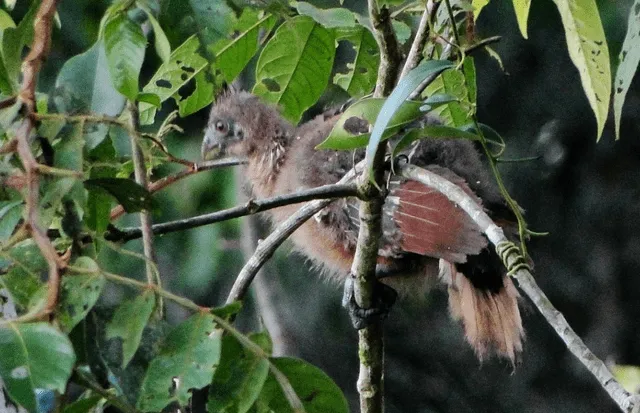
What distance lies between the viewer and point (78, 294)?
1086mm

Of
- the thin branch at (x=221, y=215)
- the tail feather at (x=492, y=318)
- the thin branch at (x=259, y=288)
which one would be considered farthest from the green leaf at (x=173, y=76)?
the thin branch at (x=259, y=288)

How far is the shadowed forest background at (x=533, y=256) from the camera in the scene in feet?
14.5

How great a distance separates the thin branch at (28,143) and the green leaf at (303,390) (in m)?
0.33

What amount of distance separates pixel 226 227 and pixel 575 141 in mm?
1730

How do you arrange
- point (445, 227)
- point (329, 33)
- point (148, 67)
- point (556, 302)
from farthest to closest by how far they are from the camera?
1. point (556, 302)
2. point (148, 67)
3. point (445, 227)
4. point (329, 33)

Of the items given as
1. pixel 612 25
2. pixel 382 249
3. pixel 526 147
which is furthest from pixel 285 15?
pixel 526 147

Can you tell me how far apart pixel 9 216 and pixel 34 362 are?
262 millimetres

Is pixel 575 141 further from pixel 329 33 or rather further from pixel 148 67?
pixel 329 33

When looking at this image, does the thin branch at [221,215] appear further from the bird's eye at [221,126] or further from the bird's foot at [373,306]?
the bird's eye at [221,126]

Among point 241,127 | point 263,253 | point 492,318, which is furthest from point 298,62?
point 241,127

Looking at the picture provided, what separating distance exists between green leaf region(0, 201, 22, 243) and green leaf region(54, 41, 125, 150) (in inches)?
5.9

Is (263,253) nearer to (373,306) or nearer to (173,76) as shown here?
(373,306)

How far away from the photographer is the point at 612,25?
3.83 meters

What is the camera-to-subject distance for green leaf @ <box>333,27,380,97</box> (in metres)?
2.09
